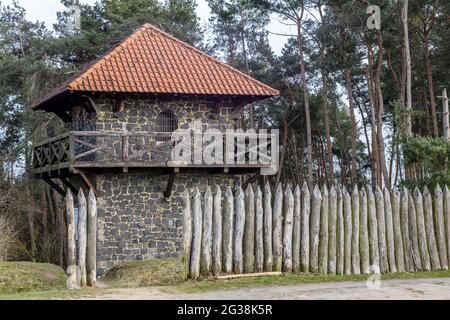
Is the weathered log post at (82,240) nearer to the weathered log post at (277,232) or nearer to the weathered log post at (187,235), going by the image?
the weathered log post at (187,235)

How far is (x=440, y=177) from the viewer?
1731 cm

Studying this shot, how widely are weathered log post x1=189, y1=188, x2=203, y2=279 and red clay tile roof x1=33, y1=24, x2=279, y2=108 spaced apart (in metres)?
8.81

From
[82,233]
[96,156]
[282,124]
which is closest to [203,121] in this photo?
[96,156]

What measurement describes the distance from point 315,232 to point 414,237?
89.1 inches

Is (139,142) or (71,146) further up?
(139,142)

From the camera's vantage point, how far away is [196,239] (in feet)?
44.9

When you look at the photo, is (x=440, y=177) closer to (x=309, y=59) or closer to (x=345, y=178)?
(x=309, y=59)

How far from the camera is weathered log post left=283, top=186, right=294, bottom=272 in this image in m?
14.3

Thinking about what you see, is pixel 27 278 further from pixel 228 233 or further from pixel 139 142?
pixel 139 142

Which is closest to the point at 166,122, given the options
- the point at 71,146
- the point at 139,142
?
the point at 139,142

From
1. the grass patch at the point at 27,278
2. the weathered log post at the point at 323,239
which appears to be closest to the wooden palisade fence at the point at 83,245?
the grass patch at the point at 27,278

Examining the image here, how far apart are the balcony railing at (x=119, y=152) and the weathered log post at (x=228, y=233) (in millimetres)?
7723

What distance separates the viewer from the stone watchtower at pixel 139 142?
2170 cm

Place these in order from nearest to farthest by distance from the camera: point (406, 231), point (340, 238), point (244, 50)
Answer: point (340, 238)
point (406, 231)
point (244, 50)
